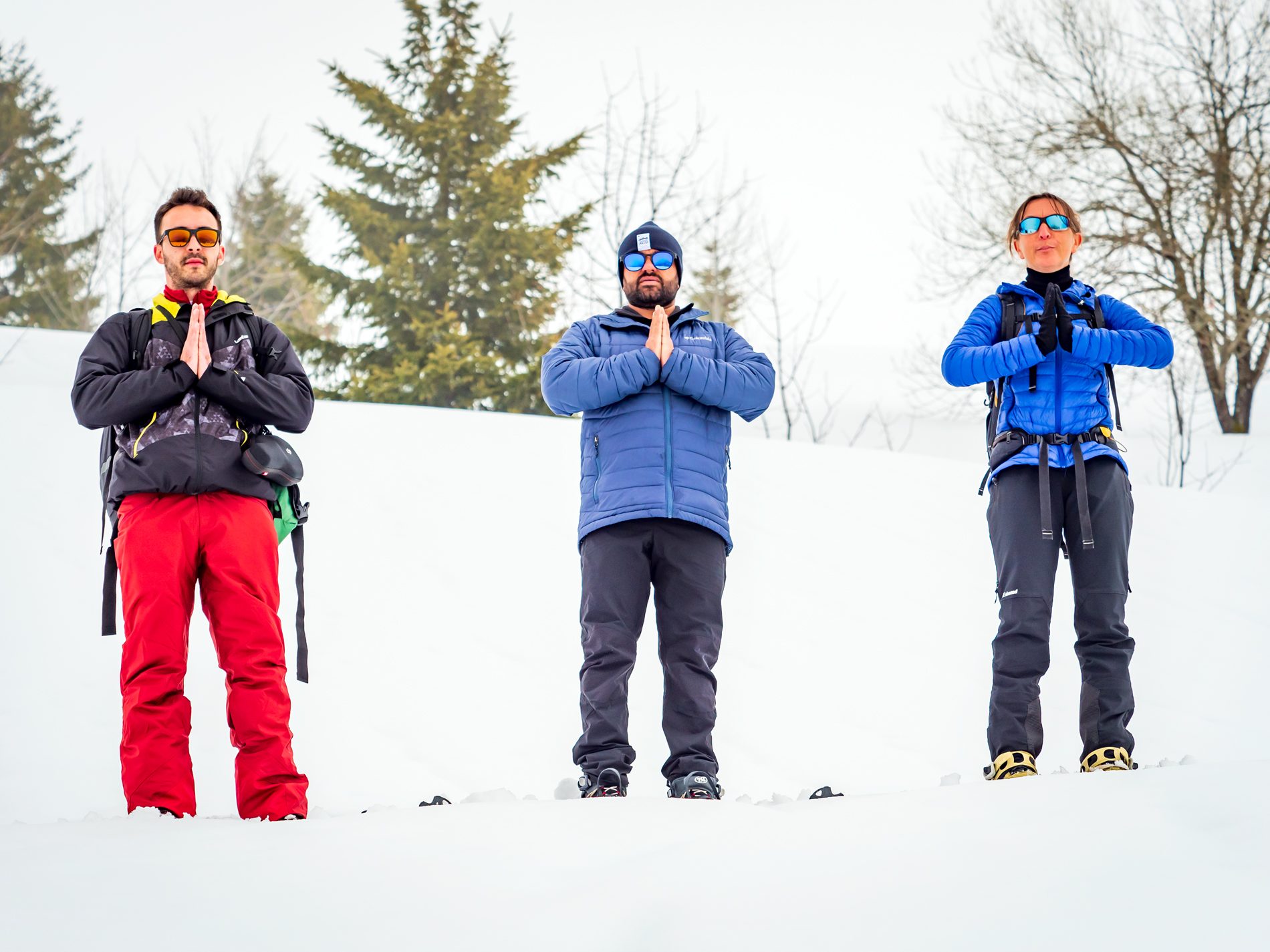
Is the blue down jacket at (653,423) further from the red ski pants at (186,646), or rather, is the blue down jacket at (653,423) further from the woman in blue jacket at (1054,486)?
the red ski pants at (186,646)

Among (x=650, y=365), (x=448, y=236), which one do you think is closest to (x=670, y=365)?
(x=650, y=365)

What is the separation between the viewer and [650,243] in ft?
11.6

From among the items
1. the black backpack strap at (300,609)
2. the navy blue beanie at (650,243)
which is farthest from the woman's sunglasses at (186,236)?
the navy blue beanie at (650,243)

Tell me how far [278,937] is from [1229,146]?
16.0m

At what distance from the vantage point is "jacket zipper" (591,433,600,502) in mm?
3311

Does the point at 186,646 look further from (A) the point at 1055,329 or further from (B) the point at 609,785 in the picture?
(A) the point at 1055,329

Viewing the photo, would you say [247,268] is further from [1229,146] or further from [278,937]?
[278,937]

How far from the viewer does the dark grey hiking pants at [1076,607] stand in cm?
317

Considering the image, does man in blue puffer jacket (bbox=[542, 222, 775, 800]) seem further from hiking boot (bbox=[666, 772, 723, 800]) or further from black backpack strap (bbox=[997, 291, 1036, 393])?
black backpack strap (bbox=[997, 291, 1036, 393])

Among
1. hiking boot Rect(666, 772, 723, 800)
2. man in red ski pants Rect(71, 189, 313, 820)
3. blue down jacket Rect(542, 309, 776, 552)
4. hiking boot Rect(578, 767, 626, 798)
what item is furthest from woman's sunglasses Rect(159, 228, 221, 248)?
hiking boot Rect(666, 772, 723, 800)

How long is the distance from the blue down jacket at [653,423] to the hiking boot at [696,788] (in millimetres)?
707

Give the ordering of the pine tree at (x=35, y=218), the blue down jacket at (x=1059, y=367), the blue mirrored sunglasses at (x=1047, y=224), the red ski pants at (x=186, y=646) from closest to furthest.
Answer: the red ski pants at (x=186, y=646)
the blue down jacket at (x=1059, y=367)
the blue mirrored sunglasses at (x=1047, y=224)
the pine tree at (x=35, y=218)

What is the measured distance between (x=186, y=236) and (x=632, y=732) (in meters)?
2.79

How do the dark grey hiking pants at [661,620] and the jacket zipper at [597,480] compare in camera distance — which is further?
the jacket zipper at [597,480]
